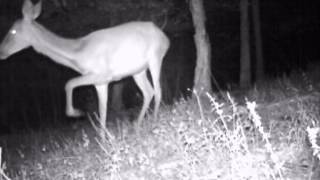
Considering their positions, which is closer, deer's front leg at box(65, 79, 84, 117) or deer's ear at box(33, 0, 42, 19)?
deer's front leg at box(65, 79, 84, 117)

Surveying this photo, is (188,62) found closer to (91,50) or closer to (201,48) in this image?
(201,48)

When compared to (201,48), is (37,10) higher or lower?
higher

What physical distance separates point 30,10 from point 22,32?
1.29ft

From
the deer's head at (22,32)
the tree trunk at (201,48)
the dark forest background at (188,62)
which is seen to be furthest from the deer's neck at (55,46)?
the dark forest background at (188,62)

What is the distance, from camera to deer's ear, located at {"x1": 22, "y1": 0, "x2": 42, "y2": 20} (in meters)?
9.77

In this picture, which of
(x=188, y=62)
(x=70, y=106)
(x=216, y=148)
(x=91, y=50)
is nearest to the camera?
(x=216, y=148)

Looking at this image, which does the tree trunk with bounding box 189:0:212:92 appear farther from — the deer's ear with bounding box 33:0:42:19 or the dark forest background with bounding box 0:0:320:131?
the dark forest background with bounding box 0:0:320:131

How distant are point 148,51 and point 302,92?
9.86 feet

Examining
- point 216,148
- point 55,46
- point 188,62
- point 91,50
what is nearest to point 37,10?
point 55,46

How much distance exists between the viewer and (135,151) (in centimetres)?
Answer: 664

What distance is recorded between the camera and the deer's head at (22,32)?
32.2 feet

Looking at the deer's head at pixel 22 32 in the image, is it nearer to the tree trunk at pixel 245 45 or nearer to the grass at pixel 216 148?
the grass at pixel 216 148

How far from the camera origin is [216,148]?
5.41m

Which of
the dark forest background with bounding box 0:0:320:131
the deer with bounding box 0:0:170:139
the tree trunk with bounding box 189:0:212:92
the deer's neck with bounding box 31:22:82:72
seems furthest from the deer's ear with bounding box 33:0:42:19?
the dark forest background with bounding box 0:0:320:131
